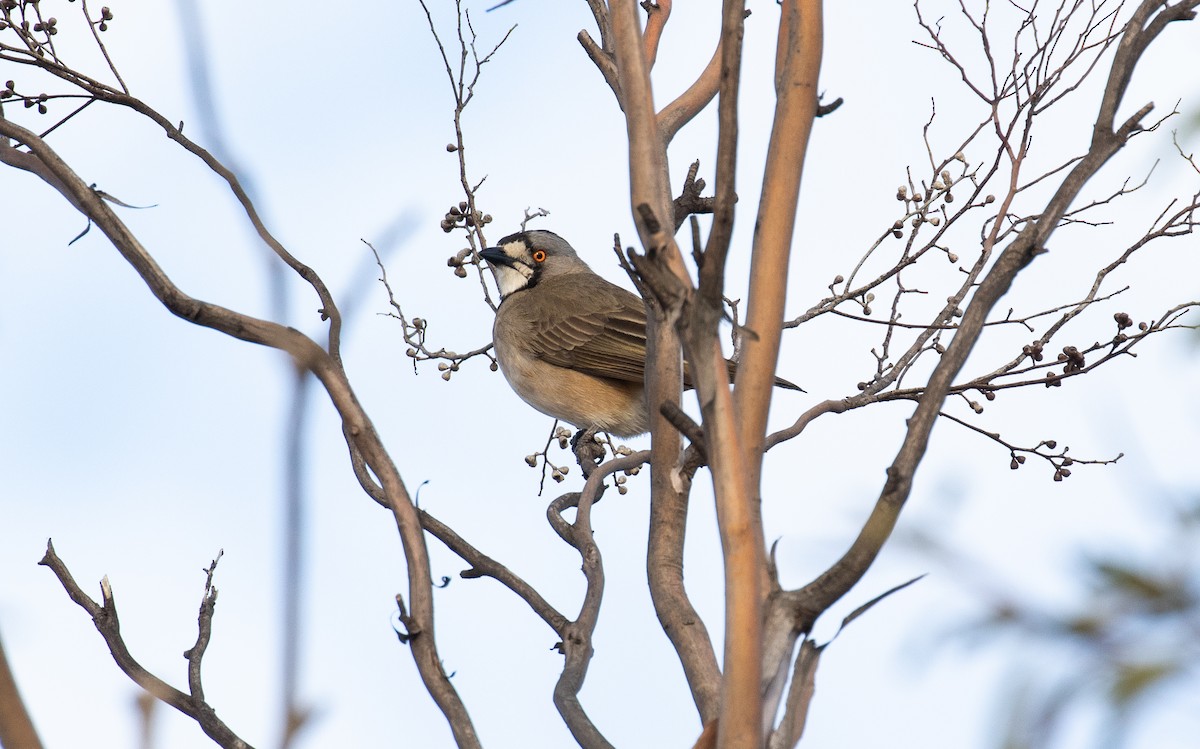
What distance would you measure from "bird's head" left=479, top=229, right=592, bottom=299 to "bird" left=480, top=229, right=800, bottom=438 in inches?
4.2

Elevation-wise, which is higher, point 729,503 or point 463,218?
point 463,218

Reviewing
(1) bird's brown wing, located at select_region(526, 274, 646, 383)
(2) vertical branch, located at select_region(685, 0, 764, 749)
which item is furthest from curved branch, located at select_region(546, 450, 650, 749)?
(1) bird's brown wing, located at select_region(526, 274, 646, 383)

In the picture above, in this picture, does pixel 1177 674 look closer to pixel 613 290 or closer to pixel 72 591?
pixel 72 591

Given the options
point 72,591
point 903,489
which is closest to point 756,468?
point 903,489

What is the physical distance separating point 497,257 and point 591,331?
3.70ft

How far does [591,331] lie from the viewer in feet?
26.0

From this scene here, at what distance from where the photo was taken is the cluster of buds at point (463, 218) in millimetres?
6035

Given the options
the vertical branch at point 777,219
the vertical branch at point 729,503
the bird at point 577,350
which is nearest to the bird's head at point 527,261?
the bird at point 577,350

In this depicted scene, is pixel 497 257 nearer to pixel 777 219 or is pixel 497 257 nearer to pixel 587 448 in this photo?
pixel 587 448

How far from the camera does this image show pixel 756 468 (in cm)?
234

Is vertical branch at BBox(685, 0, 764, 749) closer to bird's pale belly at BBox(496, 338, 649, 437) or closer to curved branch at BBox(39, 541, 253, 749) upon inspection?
curved branch at BBox(39, 541, 253, 749)

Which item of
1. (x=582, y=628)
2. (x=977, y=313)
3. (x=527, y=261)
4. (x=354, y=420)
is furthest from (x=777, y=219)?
(x=527, y=261)

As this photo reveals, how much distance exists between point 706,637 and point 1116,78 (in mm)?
1675

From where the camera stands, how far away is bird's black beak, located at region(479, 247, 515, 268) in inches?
337
